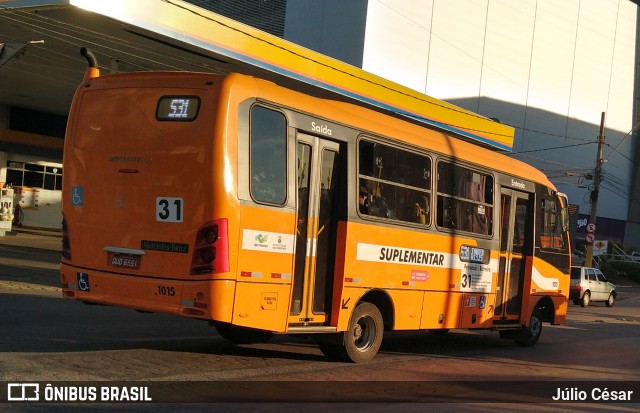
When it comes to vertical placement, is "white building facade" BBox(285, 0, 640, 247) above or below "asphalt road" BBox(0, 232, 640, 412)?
above

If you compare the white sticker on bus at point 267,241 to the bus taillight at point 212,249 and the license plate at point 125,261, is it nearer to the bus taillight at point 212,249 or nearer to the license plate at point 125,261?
the bus taillight at point 212,249

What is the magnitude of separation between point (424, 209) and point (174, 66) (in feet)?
42.1

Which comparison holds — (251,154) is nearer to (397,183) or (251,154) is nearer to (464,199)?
(397,183)

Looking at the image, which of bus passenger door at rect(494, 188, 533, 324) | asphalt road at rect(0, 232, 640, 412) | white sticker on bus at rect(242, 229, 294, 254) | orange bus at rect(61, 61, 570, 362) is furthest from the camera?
bus passenger door at rect(494, 188, 533, 324)

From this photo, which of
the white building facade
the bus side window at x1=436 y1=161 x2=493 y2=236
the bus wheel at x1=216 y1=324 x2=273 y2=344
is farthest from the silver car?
the bus wheel at x1=216 y1=324 x2=273 y2=344

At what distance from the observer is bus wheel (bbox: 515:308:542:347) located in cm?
1435

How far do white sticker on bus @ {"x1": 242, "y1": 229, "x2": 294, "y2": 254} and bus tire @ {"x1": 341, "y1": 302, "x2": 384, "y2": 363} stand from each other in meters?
1.64

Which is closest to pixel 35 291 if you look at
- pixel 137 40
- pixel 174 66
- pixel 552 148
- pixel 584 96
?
pixel 137 40

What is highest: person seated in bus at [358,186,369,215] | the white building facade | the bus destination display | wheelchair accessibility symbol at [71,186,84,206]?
the white building facade

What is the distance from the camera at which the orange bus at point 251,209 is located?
8.05 metres

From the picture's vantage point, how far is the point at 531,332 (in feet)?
47.8

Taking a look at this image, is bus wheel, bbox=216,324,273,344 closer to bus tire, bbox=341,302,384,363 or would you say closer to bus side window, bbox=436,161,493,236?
bus tire, bbox=341,302,384,363

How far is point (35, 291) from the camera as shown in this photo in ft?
53.0

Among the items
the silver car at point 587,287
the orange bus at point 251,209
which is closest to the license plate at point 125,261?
the orange bus at point 251,209
